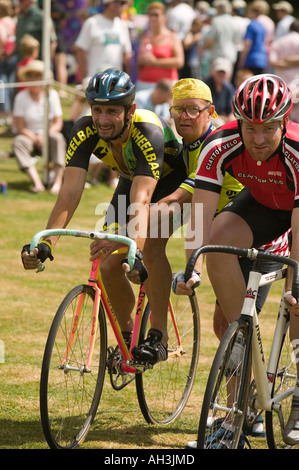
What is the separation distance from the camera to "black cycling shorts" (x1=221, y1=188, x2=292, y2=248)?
4.78 metres

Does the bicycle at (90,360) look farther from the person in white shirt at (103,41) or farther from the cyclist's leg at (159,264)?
the person in white shirt at (103,41)

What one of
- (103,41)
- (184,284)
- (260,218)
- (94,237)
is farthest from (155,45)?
(184,284)

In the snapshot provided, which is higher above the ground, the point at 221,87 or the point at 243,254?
the point at 243,254

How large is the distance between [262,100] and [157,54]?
1016 centimetres

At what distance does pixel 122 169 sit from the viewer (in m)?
5.26

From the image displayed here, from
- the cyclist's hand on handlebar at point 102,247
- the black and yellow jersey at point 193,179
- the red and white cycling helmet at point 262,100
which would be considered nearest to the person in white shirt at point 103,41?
the black and yellow jersey at point 193,179

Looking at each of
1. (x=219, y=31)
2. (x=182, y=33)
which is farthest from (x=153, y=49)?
(x=182, y=33)

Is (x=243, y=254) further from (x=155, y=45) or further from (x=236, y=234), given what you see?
(x=155, y=45)

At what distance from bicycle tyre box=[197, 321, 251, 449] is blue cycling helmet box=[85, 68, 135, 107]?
1502mm

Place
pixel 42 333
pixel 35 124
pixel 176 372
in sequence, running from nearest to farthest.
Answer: pixel 176 372, pixel 42 333, pixel 35 124

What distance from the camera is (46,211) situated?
11.8m

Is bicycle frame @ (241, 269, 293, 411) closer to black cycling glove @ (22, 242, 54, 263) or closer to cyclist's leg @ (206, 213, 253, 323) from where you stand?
cyclist's leg @ (206, 213, 253, 323)

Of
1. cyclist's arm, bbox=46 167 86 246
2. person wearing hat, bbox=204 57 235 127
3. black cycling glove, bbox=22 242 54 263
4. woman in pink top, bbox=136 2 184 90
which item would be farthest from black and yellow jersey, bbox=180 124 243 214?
person wearing hat, bbox=204 57 235 127

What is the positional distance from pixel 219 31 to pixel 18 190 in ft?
20.1
